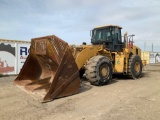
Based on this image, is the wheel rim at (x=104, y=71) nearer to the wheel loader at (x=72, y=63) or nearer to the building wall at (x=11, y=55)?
the wheel loader at (x=72, y=63)

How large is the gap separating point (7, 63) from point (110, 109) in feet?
28.5

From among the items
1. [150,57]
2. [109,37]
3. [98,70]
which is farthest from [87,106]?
[150,57]

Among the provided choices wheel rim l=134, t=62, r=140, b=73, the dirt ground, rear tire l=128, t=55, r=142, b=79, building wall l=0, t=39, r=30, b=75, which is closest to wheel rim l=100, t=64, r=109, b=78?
the dirt ground

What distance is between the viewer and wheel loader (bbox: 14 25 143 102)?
636 centimetres

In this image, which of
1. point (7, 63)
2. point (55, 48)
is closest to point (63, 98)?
point (55, 48)

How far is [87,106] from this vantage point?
5504 millimetres

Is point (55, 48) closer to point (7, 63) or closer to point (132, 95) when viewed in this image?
point (132, 95)

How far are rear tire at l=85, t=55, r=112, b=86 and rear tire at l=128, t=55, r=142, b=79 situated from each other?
1996 millimetres

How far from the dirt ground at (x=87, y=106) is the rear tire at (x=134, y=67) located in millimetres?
3076

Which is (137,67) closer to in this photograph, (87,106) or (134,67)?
(134,67)

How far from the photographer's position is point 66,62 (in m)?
6.43

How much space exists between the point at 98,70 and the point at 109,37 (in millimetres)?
2609

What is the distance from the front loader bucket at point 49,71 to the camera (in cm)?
615

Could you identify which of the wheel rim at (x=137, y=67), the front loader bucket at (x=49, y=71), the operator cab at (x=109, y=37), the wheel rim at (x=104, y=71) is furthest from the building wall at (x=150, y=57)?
the front loader bucket at (x=49, y=71)
